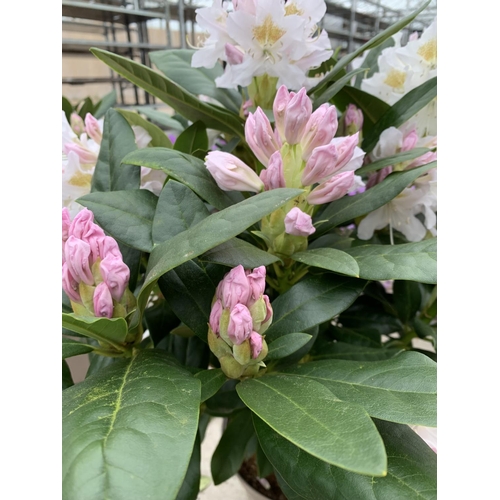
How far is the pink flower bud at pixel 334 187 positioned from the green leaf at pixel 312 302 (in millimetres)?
74

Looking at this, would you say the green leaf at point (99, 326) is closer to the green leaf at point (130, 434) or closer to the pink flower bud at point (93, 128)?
the green leaf at point (130, 434)

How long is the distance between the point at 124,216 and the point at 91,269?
0.22 feet

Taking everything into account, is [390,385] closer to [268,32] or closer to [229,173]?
[229,173]

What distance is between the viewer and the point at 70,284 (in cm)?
36

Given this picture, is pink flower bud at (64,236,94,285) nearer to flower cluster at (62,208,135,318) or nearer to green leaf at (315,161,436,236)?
flower cluster at (62,208,135,318)

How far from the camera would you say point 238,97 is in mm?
636

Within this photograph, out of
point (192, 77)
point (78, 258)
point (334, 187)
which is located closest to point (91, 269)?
point (78, 258)

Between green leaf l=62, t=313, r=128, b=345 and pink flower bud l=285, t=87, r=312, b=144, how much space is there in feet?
0.72

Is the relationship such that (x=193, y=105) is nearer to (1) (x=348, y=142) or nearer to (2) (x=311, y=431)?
(1) (x=348, y=142)

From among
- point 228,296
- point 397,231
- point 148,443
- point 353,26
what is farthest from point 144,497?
point 353,26

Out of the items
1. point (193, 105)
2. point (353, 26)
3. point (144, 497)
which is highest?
point (353, 26)

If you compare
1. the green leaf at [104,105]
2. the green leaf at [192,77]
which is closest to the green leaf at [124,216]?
the green leaf at [192,77]

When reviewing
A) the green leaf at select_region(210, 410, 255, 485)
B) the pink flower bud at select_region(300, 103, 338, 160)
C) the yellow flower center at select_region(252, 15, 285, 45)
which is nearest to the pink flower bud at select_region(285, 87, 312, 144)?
the pink flower bud at select_region(300, 103, 338, 160)

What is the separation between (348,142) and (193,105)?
194 mm
